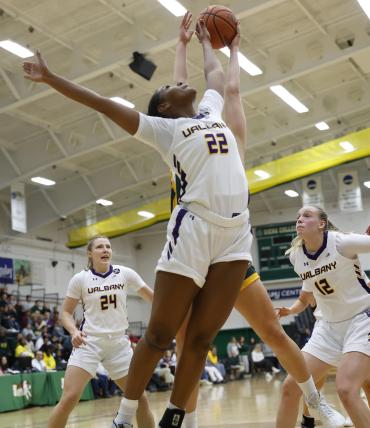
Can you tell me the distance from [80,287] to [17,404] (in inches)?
367

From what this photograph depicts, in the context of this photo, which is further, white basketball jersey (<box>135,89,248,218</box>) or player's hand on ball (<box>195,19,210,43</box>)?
player's hand on ball (<box>195,19,210,43</box>)

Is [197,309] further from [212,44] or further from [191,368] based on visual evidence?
[212,44]

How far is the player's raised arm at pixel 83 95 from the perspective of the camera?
3.38 m

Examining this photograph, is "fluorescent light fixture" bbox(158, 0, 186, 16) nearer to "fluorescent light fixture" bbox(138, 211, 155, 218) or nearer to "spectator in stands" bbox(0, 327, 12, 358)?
"spectator in stands" bbox(0, 327, 12, 358)

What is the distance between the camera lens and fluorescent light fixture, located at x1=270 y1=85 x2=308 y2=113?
1934 centimetres

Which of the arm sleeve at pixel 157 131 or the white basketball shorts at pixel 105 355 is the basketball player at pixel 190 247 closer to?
the arm sleeve at pixel 157 131

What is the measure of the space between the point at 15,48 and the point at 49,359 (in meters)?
7.97

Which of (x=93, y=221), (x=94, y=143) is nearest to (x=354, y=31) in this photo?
(x=94, y=143)

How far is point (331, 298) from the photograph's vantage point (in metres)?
5.16

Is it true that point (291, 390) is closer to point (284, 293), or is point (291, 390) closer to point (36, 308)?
point (36, 308)

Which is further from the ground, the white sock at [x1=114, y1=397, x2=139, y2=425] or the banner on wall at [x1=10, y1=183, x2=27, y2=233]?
the banner on wall at [x1=10, y1=183, x2=27, y2=233]

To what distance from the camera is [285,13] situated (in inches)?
647

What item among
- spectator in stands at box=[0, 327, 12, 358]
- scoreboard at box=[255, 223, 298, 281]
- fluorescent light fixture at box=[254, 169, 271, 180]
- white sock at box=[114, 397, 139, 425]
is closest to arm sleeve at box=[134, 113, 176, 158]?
white sock at box=[114, 397, 139, 425]

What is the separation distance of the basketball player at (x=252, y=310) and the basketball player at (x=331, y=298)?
0.41 m
